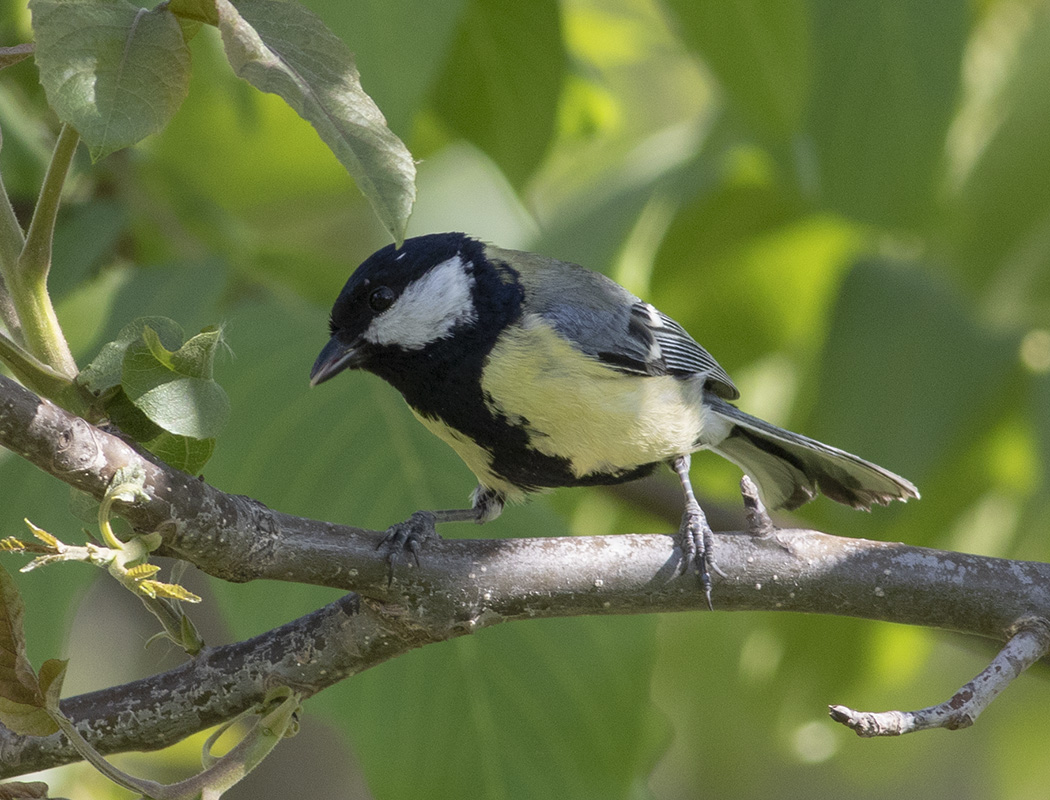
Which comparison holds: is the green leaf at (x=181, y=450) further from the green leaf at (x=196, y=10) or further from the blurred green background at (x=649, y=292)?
the blurred green background at (x=649, y=292)

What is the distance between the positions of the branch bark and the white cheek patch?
2.00 ft

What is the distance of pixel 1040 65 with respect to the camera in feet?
7.49

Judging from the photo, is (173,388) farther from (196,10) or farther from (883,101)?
(883,101)

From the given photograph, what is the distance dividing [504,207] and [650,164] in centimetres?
44

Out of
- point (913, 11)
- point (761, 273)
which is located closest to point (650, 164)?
point (761, 273)

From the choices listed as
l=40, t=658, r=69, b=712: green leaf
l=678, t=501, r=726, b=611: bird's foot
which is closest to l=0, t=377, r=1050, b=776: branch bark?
l=678, t=501, r=726, b=611: bird's foot

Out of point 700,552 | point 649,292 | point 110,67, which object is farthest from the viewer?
point 649,292

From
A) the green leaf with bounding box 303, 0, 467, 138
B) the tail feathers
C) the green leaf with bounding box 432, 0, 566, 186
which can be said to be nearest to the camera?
the green leaf with bounding box 303, 0, 467, 138

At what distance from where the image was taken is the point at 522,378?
172 centimetres

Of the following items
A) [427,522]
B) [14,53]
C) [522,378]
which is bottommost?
[427,522]

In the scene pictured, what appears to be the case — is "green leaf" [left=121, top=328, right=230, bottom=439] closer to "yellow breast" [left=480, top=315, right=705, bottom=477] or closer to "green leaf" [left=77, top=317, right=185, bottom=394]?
"green leaf" [left=77, top=317, right=185, bottom=394]

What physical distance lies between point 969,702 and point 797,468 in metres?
0.90

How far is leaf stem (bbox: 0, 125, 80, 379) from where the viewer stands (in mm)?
812

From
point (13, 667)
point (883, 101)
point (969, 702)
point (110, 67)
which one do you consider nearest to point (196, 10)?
point (110, 67)
